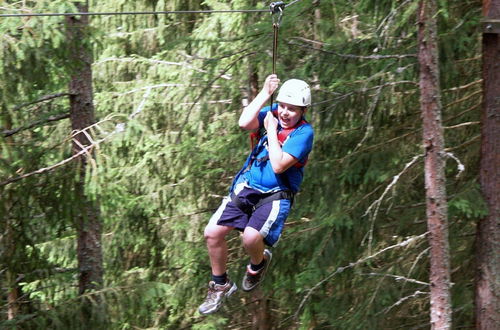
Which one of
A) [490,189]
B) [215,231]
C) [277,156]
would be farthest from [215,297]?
[490,189]

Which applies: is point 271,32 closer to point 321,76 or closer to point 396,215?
point 321,76

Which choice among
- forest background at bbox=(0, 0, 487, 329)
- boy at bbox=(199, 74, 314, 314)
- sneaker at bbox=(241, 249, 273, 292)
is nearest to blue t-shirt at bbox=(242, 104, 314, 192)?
boy at bbox=(199, 74, 314, 314)

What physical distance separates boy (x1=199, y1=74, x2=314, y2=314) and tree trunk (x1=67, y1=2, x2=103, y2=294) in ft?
7.63

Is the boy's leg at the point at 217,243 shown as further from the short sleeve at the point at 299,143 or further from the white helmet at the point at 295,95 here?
the white helmet at the point at 295,95

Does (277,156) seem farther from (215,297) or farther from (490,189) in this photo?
(490,189)

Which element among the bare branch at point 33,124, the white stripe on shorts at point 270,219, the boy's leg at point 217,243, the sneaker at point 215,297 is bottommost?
the sneaker at point 215,297

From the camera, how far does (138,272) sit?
1166cm

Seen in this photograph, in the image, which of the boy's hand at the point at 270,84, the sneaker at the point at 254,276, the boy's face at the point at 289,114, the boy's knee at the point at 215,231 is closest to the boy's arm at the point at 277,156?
the boy's face at the point at 289,114

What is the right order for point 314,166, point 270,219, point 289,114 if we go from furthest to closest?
point 314,166 → point 270,219 → point 289,114

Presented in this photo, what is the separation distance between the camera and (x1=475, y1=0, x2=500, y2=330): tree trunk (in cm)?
710

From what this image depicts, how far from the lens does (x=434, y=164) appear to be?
629 centimetres

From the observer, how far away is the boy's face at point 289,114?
16.2 ft

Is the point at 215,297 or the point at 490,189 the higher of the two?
the point at 490,189

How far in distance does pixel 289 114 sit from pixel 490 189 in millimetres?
2966
